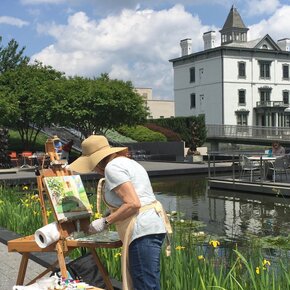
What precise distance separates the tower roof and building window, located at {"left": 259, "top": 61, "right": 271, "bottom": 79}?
866 centimetres

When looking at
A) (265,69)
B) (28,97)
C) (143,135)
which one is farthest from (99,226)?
(265,69)

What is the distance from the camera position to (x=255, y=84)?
68.6m

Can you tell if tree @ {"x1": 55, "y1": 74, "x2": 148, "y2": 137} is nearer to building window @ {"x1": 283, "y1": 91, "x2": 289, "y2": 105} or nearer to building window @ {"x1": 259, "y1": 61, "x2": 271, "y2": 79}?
building window @ {"x1": 259, "y1": 61, "x2": 271, "y2": 79}

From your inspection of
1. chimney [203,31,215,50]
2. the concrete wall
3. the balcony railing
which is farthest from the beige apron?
chimney [203,31,215,50]

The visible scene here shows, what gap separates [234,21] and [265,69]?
419 inches

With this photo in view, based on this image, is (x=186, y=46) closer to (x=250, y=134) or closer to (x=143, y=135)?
(x=250, y=134)

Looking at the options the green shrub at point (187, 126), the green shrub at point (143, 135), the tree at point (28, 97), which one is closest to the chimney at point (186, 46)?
the green shrub at point (187, 126)

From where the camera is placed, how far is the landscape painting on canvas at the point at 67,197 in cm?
441

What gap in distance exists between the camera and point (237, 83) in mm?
67312

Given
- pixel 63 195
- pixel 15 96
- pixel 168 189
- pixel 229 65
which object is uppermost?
pixel 229 65

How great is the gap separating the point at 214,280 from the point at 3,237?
15.1ft

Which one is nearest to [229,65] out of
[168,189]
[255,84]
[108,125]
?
[255,84]

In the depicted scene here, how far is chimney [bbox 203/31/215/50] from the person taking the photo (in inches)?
2886

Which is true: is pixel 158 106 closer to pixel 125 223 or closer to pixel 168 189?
pixel 168 189
